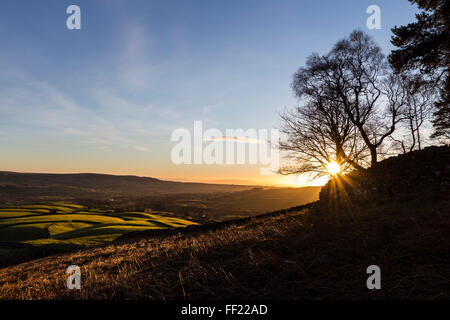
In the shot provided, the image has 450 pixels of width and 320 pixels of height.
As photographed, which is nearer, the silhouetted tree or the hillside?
the hillside

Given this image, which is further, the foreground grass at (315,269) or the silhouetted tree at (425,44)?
the silhouetted tree at (425,44)

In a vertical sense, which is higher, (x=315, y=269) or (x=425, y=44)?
(x=425, y=44)

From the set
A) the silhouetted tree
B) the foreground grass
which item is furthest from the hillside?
the silhouetted tree

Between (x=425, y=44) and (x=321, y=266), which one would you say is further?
(x=425, y=44)

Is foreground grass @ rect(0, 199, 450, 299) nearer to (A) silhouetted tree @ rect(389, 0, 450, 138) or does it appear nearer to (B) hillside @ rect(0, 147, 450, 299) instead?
(B) hillside @ rect(0, 147, 450, 299)

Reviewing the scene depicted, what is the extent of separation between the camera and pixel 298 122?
709 inches

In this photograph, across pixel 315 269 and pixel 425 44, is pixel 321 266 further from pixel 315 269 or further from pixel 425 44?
pixel 425 44

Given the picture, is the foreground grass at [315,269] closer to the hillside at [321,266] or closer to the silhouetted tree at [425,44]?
the hillside at [321,266]

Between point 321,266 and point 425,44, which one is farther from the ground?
point 425,44

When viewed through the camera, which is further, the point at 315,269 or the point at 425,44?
the point at 425,44

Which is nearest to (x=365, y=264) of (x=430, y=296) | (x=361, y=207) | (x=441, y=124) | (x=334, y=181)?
(x=430, y=296)

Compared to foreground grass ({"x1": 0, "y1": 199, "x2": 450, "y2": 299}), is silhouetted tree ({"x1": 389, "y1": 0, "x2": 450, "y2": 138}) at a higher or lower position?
higher

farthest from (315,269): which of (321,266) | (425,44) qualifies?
(425,44)

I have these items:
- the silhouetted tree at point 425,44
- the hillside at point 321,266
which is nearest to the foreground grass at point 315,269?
the hillside at point 321,266
